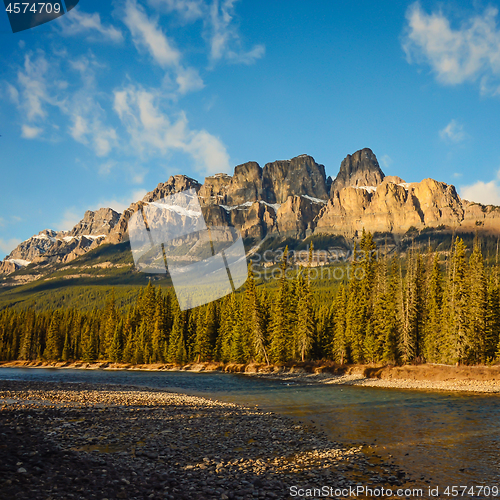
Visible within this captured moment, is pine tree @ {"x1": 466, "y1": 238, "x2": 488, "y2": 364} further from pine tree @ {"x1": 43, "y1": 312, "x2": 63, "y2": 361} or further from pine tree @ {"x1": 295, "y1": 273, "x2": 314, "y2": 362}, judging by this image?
pine tree @ {"x1": 43, "y1": 312, "x2": 63, "y2": 361}

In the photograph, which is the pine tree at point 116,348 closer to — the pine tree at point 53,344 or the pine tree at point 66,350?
the pine tree at point 66,350

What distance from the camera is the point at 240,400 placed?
3269cm

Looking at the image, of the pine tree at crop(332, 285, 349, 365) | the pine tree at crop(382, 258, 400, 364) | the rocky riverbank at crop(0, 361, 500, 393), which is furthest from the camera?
the pine tree at crop(332, 285, 349, 365)

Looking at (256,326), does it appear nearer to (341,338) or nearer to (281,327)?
(281,327)

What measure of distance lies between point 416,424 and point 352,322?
140 ft

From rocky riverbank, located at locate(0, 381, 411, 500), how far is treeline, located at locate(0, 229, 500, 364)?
139 ft

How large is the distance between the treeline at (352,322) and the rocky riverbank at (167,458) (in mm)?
42446

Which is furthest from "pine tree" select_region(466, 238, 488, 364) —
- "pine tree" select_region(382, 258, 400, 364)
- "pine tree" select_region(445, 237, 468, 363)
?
"pine tree" select_region(382, 258, 400, 364)

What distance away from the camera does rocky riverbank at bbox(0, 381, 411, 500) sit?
9.98m

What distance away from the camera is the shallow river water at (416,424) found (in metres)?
13.7

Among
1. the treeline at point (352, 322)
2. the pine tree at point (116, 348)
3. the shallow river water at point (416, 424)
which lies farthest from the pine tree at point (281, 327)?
the pine tree at point (116, 348)

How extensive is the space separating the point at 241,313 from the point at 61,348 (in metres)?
60.5

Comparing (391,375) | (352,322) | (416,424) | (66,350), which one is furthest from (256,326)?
(66,350)

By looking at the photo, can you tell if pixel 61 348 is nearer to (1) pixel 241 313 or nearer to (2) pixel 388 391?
(1) pixel 241 313
